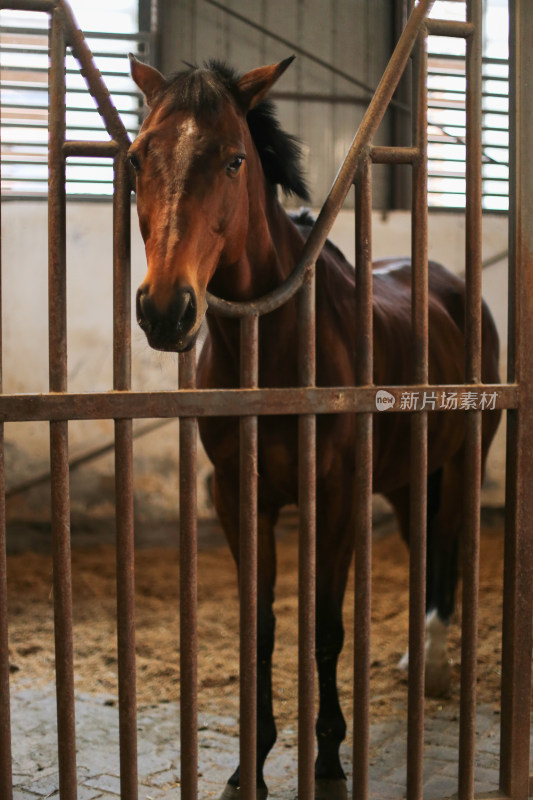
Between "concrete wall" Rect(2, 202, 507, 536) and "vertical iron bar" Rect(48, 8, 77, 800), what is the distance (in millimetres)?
3408

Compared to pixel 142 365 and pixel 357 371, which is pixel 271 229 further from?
pixel 142 365

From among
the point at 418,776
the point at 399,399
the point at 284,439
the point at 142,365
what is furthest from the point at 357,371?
the point at 142,365

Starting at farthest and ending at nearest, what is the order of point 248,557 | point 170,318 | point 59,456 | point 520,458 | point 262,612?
point 262,612
point 520,458
point 248,557
point 59,456
point 170,318

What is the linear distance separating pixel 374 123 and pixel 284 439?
87 centimetres

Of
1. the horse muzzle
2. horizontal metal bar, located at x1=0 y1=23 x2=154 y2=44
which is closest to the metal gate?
the horse muzzle

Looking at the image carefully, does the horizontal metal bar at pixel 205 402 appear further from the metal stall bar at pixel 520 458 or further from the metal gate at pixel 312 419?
the metal stall bar at pixel 520 458

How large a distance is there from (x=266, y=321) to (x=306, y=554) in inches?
28.9

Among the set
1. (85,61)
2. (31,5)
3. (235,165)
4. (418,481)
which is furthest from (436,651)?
(31,5)

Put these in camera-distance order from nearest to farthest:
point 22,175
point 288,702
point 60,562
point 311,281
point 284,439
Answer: point 60,562 → point 311,281 → point 284,439 → point 288,702 → point 22,175

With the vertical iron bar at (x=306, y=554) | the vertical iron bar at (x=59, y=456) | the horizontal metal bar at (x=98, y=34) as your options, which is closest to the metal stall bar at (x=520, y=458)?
the vertical iron bar at (x=306, y=554)

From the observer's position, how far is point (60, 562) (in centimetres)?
154

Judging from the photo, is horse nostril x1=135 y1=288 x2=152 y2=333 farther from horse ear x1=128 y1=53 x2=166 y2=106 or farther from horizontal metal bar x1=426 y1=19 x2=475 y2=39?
horizontal metal bar x1=426 y1=19 x2=475 y2=39

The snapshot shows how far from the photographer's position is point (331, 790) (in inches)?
84.5

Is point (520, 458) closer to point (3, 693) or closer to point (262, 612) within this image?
point (262, 612)
